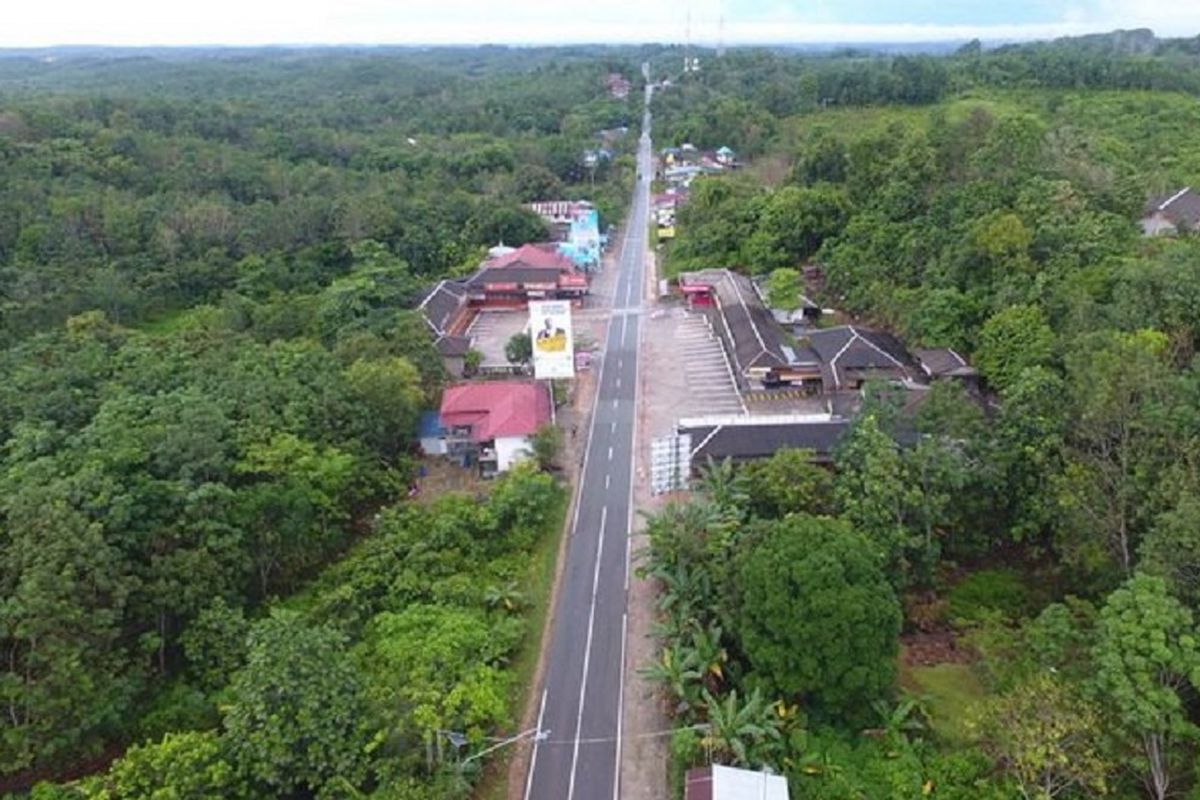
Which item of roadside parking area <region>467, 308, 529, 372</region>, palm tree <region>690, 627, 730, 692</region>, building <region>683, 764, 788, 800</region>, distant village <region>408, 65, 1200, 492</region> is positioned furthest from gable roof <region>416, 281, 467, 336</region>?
building <region>683, 764, 788, 800</region>

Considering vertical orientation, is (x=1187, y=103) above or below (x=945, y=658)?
above

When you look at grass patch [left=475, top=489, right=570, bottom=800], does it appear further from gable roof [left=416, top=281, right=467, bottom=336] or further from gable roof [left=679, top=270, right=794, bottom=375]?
gable roof [left=416, top=281, right=467, bottom=336]

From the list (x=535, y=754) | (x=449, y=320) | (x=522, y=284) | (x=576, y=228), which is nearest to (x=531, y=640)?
(x=535, y=754)

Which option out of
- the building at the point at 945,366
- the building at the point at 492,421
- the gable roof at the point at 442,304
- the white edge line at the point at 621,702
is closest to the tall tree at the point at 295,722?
the white edge line at the point at 621,702

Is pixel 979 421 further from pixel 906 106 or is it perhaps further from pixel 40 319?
pixel 906 106

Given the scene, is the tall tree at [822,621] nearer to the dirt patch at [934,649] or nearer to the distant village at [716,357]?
the dirt patch at [934,649]

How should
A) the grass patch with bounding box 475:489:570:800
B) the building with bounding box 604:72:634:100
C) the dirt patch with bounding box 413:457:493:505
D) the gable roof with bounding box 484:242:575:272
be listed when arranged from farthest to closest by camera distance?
the building with bounding box 604:72:634:100 → the gable roof with bounding box 484:242:575:272 → the dirt patch with bounding box 413:457:493:505 → the grass patch with bounding box 475:489:570:800

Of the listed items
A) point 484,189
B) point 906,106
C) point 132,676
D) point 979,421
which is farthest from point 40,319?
point 906,106

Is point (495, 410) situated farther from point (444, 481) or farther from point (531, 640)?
point (531, 640)
